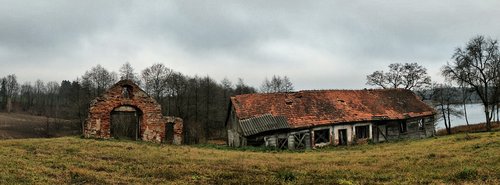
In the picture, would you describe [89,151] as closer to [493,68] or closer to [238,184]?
[238,184]

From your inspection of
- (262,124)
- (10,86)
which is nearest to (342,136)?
(262,124)

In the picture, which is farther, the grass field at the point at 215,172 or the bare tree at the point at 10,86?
the bare tree at the point at 10,86

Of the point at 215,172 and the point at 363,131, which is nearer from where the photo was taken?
the point at 215,172

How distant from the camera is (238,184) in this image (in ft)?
32.4

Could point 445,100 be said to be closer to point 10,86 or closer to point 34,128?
point 34,128

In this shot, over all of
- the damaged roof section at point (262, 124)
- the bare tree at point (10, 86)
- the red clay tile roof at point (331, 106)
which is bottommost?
the damaged roof section at point (262, 124)

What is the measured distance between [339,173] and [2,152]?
11.4 m

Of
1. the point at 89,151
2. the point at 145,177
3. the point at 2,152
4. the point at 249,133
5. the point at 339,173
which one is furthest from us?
the point at 249,133

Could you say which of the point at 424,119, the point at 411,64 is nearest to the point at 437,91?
the point at 411,64

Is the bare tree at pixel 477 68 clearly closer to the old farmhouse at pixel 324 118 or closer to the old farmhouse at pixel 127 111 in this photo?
the old farmhouse at pixel 324 118

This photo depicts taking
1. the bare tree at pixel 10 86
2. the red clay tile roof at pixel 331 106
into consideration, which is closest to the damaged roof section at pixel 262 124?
the red clay tile roof at pixel 331 106

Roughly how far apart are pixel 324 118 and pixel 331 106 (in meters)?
2.44

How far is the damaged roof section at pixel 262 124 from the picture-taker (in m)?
27.2

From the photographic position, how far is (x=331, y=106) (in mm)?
31734
